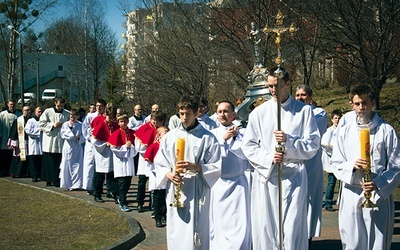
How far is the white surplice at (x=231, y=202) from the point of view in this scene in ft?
26.8

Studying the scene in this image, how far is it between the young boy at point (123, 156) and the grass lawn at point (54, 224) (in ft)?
2.00

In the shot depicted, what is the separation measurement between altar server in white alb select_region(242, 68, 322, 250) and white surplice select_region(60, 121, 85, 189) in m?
9.14

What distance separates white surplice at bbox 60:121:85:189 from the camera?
16.0 meters

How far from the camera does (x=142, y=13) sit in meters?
26.0

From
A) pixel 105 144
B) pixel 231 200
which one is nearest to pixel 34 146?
pixel 105 144

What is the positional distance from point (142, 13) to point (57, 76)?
53959 mm

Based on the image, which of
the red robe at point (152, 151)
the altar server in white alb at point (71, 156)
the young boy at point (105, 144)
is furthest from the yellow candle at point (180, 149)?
the altar server in white alb at point (71, 156)

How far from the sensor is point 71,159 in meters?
16.2

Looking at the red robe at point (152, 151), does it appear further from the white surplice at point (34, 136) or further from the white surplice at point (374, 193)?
the white surplice at point (34, 136)

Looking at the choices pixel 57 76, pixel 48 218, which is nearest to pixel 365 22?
pixel 48 218

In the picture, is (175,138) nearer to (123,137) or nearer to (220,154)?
(220,154)

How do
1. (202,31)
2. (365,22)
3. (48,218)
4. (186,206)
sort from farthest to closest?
(202,31), (365,22), (48,218), (186,206)

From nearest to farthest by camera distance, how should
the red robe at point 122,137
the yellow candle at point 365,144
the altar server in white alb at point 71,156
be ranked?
the yellow candle at point 365,144
the red robe at point 122,137
the altar server in white alb at point 71,156

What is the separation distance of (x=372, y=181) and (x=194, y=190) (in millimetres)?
2057
